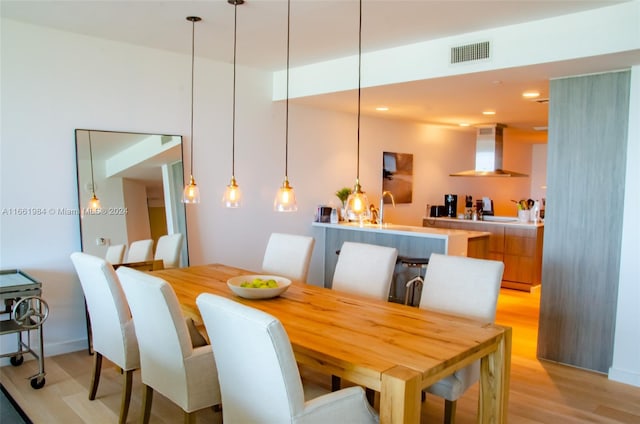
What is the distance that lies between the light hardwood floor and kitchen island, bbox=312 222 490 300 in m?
1.22

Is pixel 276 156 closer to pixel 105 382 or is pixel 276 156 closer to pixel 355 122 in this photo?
pixel 355 122

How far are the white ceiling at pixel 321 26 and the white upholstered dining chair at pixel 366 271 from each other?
62.3 inches

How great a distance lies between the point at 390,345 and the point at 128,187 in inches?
117

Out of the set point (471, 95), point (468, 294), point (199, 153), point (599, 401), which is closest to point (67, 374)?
point (199, 153)

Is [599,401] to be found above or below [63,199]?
below

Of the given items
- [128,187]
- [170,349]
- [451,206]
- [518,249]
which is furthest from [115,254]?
[451,206]

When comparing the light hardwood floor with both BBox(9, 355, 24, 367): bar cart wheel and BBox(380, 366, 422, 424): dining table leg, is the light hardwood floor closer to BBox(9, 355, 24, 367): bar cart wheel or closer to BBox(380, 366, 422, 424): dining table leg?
BBox(9, 355, 24, 367): bar cart wheel

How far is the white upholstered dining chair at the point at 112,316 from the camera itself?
2.74 m

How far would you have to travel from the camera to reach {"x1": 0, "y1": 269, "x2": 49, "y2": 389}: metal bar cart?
3219 millimetres

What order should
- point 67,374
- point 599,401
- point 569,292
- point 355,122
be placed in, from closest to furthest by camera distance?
1. point 599,401
2. point 67,374
3. point 569,292
4. point 355,122

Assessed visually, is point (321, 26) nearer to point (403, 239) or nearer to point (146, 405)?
point (403, 239)

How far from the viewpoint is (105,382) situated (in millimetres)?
3406

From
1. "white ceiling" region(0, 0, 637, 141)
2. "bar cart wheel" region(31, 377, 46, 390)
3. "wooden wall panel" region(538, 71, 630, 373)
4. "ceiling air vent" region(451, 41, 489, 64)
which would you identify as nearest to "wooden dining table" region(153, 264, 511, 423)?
"bar cart wheel" region(31, 377, 46, 390)

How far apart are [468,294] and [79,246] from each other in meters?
3.02
